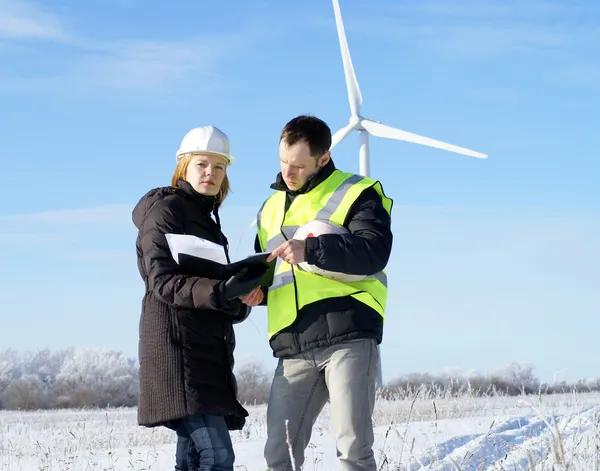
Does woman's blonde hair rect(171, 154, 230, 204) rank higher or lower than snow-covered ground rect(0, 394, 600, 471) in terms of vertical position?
higher

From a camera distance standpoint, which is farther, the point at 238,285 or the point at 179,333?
the point at 179,333

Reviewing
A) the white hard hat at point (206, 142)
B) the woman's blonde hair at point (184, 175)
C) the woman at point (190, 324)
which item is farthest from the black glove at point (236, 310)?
the white hard hat at point (206, 142)

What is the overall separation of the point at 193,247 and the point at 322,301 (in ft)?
2.37

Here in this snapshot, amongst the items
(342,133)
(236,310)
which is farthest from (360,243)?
(342,133)

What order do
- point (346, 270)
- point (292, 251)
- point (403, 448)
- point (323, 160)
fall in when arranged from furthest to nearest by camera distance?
1. point (403, 448)
2. point (323, 160)
3. point (346, 270)
4. point (292, 251)

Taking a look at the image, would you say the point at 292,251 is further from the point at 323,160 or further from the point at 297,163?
the point at 323,160

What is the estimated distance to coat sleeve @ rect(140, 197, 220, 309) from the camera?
424cm

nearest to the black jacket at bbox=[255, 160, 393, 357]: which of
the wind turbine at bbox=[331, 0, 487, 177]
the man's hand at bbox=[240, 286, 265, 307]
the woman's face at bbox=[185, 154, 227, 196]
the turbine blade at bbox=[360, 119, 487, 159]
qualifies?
the man's hand at bbox=[240, 286, 265, 307]

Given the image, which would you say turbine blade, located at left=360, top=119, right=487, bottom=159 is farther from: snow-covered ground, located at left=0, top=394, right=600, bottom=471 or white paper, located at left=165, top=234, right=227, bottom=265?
white paper, located at left=165, top=234, right=227, bottom=265

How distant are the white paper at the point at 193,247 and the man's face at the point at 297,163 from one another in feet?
1.83

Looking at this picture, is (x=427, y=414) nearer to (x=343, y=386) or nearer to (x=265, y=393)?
(x=343, y=386)

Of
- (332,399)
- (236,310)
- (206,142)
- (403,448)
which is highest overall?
(206,142)

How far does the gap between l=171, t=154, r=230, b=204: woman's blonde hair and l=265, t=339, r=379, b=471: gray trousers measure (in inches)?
38.8

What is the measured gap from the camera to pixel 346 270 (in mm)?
4328
